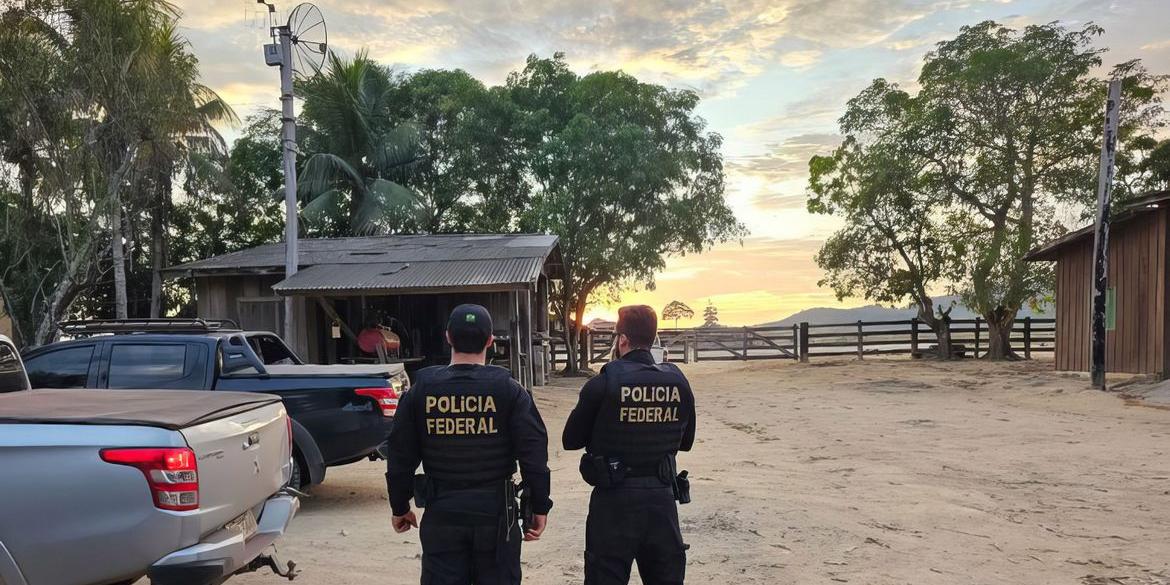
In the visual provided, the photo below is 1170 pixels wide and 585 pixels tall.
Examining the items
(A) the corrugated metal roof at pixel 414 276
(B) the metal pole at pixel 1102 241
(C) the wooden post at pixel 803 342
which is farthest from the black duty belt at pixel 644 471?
(C) the wooden post at pixel 803 342

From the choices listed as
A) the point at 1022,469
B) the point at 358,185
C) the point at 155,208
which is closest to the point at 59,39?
the point at 155,208

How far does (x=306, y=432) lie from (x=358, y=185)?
74.6 feet

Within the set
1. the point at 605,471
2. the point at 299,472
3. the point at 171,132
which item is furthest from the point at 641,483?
the point at 171,132

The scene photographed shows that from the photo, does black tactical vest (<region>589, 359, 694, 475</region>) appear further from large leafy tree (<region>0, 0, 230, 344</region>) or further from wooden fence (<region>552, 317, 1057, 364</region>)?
wooden fence (<region>552, 317, 1057, 364</region>)

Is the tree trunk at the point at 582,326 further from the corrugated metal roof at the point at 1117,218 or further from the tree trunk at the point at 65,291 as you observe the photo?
the tree trunk at the point at 65,291

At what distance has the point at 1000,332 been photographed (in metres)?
25.7

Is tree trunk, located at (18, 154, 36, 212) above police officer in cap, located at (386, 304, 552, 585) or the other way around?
above

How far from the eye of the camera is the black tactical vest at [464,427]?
340cm

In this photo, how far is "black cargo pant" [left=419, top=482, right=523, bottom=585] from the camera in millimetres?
3344

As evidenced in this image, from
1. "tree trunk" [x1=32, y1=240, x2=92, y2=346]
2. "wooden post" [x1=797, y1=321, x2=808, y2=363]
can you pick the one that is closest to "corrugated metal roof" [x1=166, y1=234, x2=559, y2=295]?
"tree trunk" [x1=32, y1=240, x2=92, y2=346]

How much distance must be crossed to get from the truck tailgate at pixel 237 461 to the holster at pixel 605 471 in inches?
64.8

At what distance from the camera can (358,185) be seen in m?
28.1

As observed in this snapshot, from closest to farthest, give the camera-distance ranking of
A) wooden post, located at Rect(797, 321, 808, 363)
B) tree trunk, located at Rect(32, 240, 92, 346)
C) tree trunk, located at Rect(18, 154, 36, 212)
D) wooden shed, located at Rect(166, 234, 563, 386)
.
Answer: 1. wooden shed, located at Rect(166, 234, 563, 386)
2. tree trunk, located at Rect(32, 240, 92, 346)
3. tree trunk, located at Rect(18, 154, 36, 212)
4. wooden post, located at Rect(797, 321, 808, 363)

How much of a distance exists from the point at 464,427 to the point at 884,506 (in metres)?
4.89
